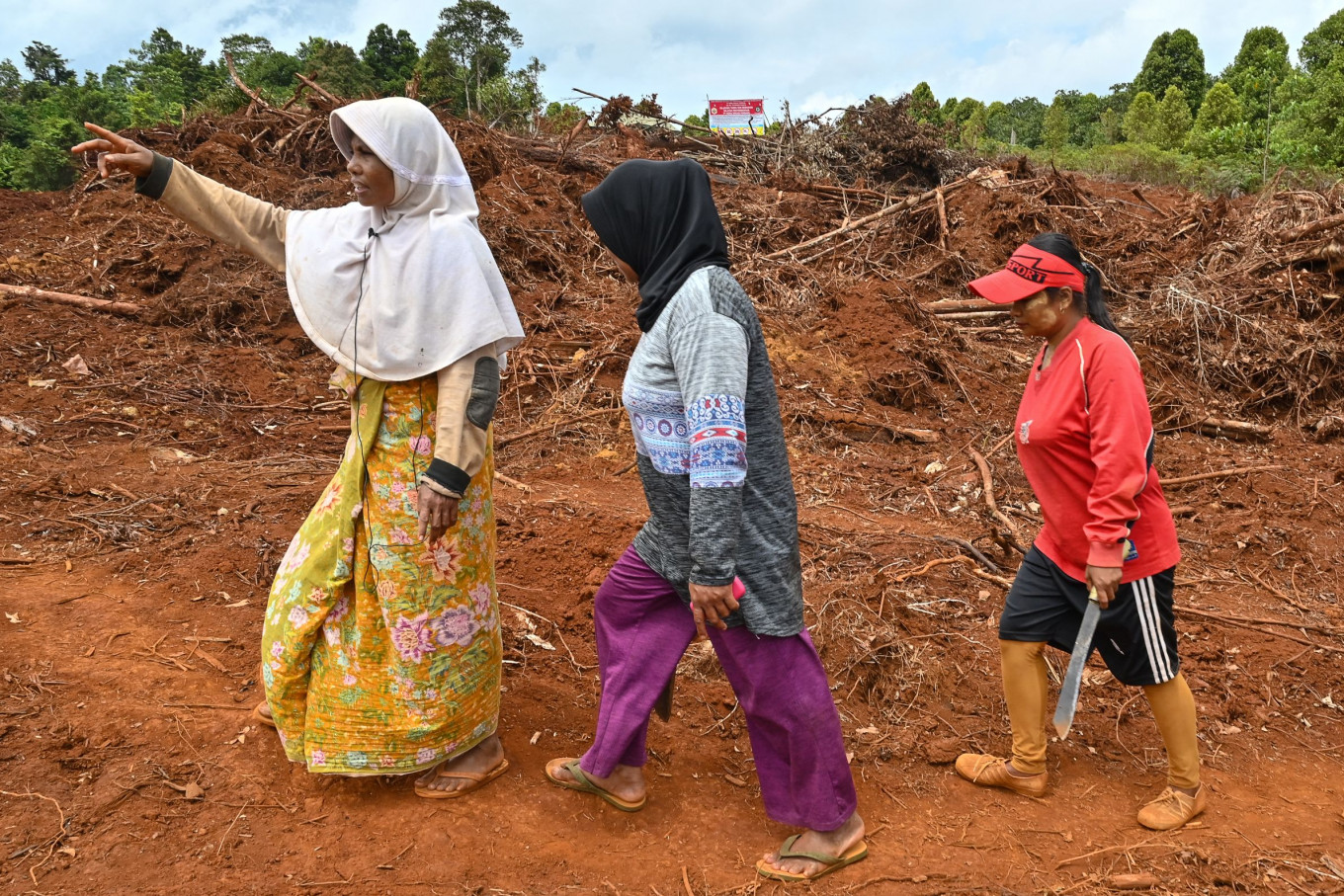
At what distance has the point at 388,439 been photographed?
2438mm

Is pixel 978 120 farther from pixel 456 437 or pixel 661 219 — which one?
pixel 456 437

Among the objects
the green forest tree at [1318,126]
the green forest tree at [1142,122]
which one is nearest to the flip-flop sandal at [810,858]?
the green forest tree at [1318,126]

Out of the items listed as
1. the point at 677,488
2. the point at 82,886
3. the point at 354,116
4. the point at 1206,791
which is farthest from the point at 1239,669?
the point at 82,886

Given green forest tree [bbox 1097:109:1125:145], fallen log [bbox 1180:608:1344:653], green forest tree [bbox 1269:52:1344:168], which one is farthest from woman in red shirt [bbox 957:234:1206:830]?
green forest tree [bbox 1097:109:1125:145]

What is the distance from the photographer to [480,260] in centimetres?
241

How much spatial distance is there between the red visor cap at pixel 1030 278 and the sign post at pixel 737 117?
1121 centimetres

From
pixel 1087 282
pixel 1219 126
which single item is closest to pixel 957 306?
pixel 1087 282

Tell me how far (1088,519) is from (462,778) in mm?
1945

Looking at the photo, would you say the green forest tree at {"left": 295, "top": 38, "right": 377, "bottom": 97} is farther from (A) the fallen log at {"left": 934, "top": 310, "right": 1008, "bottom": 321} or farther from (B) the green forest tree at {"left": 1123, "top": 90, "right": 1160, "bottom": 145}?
(B) the green forest tree at {"left": 1123, "top": 90, "right": 1160, "bottom": 145}

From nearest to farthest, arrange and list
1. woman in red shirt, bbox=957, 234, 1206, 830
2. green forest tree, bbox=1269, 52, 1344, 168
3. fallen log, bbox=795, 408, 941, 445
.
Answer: woman in red shirt, bbox=957, 234, 1206, 830
fallen log, bbox=795, 408, 941, 445
green forest tree, bbox=1269, 52, 1344, 168

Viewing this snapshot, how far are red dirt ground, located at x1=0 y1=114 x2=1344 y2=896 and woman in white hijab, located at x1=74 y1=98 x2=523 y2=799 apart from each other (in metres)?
0.30

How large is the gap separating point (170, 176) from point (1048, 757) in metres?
3.24

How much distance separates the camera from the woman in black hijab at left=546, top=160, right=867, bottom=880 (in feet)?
6.72

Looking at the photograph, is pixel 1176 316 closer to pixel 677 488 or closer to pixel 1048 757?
pixel 1048 757
